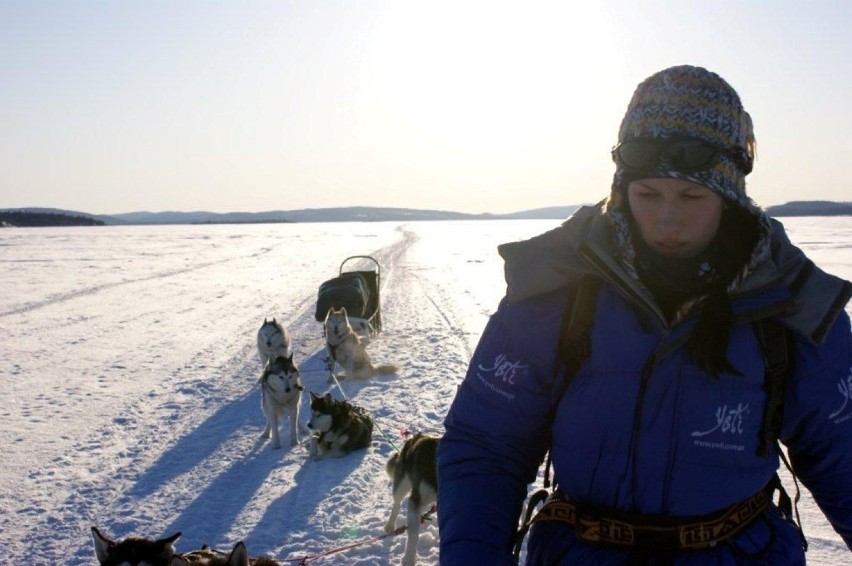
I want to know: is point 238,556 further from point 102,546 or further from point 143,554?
point 102,546

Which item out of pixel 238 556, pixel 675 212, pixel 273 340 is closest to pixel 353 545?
pixel 238 556

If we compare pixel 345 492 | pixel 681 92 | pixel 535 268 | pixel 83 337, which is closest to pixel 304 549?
pixel 345 492

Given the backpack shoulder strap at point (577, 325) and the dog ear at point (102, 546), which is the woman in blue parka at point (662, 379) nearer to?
the backpack shoulder strap at point (577, 325)

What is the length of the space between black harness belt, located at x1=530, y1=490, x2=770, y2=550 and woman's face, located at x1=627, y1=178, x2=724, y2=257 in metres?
0.56

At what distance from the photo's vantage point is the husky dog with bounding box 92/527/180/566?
2.68m

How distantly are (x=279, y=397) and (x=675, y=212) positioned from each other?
15.8ft

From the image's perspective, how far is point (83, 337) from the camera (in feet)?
32.6

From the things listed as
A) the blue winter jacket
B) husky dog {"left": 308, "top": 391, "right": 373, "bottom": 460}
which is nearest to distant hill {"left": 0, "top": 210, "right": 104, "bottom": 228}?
husky dog {"left": 308, "top": 391, "right": 373, "bottom": 460}

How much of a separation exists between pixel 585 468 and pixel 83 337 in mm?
10046

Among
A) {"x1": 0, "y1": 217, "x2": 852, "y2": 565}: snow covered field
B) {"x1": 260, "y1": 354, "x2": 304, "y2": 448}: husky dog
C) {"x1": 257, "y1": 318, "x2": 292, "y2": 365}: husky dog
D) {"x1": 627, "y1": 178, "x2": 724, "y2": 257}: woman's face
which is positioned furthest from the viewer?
{"x1": 257, "y1": 318, "x2": 292, "y2": 365}: husky dog

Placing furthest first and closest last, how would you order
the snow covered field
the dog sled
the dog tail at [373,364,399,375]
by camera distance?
the dog sled
the dog tail at [373,364,399,375]
the snow covered field

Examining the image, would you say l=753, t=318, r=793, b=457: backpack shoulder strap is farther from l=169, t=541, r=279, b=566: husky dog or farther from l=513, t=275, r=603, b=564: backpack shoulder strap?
l=169, t=541, r=279, b=566: husky dog

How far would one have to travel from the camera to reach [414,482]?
12.8ft

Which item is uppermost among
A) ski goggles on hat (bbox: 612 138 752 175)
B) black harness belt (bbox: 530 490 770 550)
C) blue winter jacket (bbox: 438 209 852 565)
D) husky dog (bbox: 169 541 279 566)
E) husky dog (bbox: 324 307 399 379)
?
ski goggles on hat (bbox: 612 138 752 175)
